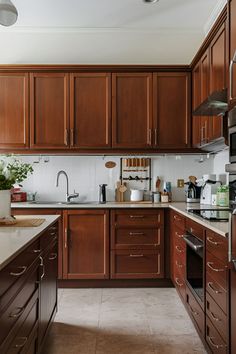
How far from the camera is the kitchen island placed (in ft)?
4.38

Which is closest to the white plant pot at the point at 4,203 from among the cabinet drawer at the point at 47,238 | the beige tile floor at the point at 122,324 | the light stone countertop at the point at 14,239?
the light stone countertop at the point at 14,239

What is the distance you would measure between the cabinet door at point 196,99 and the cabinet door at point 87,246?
1.25m

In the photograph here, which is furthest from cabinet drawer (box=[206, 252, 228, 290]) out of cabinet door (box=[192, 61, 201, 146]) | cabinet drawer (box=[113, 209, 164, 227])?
cabinet door (box=[192, 61, 201, 146])

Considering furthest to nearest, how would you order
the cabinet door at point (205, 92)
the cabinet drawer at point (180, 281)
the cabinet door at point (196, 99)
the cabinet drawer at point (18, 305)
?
the cabinet door at point (196, 99) < the cabinet door at point (205, 92) < the cabinet drawer at point (180, 281) < the cabinet drawer at point (18, 305)

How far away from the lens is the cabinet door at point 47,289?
2084mm

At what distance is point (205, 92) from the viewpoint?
329 centimetres

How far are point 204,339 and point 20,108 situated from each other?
9.63ft

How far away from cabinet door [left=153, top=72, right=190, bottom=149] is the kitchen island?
1.91 meters

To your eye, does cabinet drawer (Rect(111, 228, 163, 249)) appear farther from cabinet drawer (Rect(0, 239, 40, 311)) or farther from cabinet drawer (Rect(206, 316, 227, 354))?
cabinet drawer (Rect(0, 239, 40, 311))

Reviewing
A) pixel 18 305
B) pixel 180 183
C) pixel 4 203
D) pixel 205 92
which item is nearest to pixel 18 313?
pixel 18 305

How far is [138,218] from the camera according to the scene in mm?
3629

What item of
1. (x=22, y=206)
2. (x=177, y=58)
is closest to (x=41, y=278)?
(x=22, y=206)

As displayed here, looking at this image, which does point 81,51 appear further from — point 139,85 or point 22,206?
point 22,206

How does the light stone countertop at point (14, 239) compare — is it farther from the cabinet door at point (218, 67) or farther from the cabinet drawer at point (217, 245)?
the cabinet door at point (218, 67)
